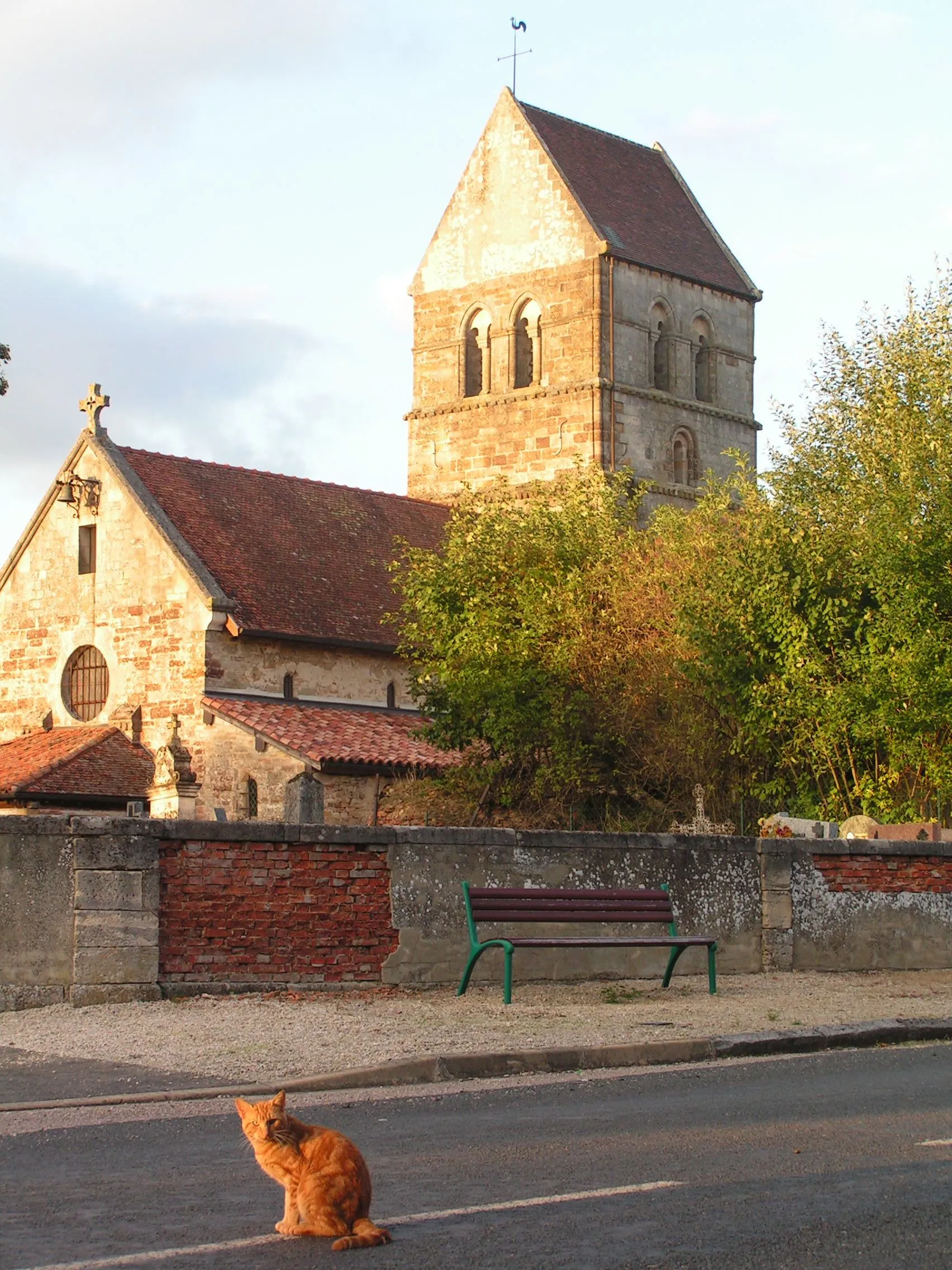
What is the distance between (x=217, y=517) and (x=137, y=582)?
241 centimetres

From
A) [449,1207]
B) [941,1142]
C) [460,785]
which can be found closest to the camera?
[449,1207]

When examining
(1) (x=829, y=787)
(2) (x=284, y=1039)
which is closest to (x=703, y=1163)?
(2) (x=284, y=1039)

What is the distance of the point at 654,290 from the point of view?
50.9m

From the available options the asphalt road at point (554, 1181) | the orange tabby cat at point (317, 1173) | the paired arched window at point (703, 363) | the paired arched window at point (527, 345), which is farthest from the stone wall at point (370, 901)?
the paired arched window at point (703, 363)

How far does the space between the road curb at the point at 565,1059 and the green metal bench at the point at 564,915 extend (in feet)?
6.91

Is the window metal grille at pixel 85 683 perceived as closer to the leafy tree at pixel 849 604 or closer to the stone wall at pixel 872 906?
the leafy tree at pixel 849 604

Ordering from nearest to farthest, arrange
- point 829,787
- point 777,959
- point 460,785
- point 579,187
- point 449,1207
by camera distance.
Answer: point 449,1207 < point 777,959 < point 829,787 < point 460,785 < point 579,187

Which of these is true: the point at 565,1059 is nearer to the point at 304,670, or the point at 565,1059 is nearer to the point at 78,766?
the point at 78,766

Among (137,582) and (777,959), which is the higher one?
(137,582)

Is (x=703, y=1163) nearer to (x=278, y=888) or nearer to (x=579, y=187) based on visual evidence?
(x=278, y=888)

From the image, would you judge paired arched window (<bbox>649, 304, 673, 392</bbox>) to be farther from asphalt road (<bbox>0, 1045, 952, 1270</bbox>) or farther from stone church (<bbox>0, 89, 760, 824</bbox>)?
asphalt road (<bbox>0, 1045, 952, 1270</bbox>)

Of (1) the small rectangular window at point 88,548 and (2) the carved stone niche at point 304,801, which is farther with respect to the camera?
(1) the small rectangular window at point 88,548

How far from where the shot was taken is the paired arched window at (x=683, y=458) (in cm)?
5047

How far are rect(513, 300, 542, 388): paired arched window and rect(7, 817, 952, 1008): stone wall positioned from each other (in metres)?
32.2
